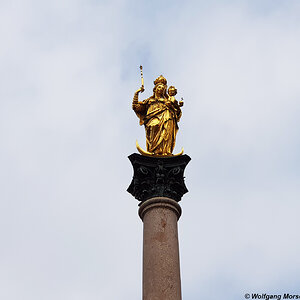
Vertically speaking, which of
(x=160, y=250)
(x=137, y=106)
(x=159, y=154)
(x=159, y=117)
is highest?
(x=137, y=106)

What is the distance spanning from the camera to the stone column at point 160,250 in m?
14.5

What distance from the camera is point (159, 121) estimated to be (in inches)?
740

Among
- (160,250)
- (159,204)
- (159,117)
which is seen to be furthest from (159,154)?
(160,250)

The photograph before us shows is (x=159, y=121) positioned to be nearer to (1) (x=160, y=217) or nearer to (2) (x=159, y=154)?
(2) (x=159, y=154)

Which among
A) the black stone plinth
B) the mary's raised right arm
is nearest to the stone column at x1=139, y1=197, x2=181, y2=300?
the black stone plinth

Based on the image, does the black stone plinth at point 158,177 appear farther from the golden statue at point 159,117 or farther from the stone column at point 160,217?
the golden statue at point 159,117

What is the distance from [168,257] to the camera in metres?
15.2

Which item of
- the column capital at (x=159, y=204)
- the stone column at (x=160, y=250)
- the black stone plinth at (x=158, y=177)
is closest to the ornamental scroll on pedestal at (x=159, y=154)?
the black stone plinth at (x=158, y=177)

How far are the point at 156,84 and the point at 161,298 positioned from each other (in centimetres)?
806

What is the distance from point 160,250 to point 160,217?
1.12 m

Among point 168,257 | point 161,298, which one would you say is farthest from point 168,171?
point 161,298

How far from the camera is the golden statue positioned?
18.3m

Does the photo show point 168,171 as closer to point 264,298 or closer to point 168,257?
point 168,257

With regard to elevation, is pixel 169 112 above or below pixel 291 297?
above
